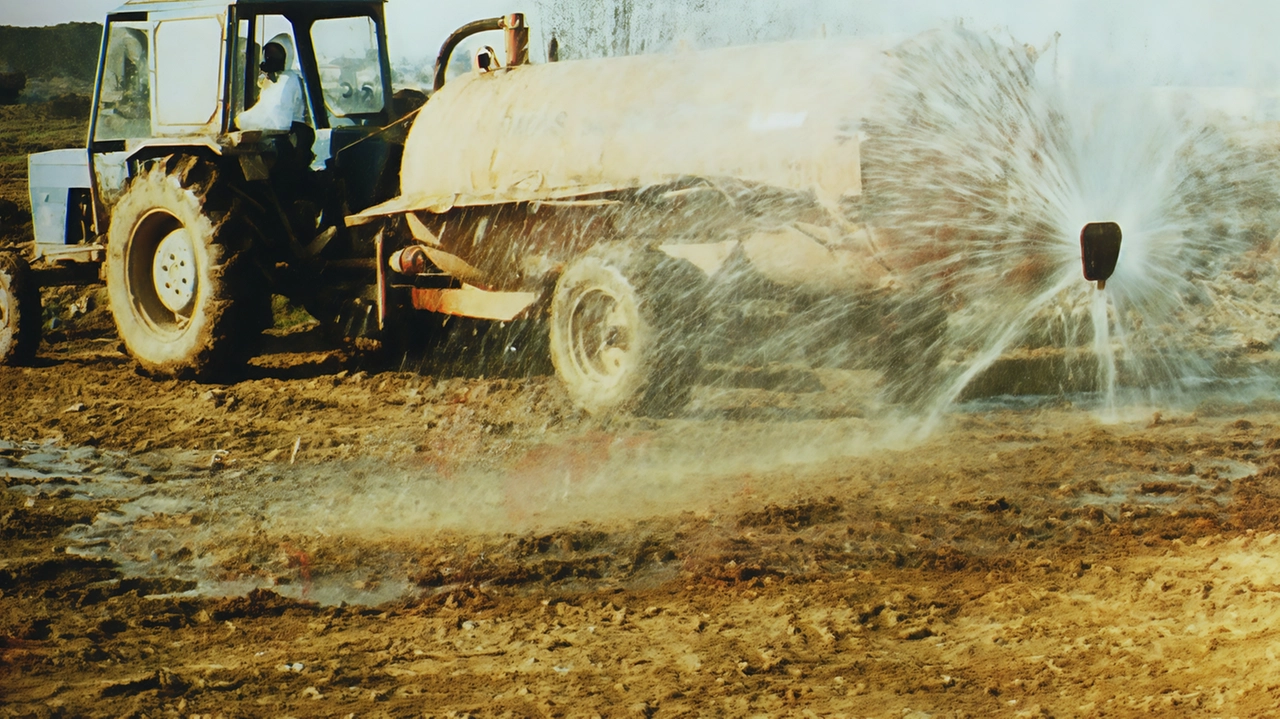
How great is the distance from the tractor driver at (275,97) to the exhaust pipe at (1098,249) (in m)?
4.67

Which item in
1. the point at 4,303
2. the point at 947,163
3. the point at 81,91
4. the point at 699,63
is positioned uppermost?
the point at 81,91

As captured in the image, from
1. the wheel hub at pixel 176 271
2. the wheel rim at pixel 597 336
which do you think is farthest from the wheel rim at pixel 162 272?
the wheel rim at pixel 597 336

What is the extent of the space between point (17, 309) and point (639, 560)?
5867 millimetres

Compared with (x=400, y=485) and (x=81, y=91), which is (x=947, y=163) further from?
(x=81, y=91)

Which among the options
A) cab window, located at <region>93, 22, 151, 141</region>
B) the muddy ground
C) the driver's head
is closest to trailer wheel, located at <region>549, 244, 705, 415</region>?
the muddy ground

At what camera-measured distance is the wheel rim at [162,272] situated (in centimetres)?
783

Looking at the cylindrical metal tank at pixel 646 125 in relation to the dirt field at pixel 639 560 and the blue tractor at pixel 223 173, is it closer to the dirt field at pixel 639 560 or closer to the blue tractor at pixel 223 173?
the blue tractor at pixel 223 173

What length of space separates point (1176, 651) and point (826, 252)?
115 inches

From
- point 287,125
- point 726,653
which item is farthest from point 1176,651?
point 287,125

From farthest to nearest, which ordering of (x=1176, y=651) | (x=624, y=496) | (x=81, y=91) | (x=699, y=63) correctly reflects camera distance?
(x=81, y=91) → (x=699, y=63) → (x=624, y=496) → (x=1176, y=651)

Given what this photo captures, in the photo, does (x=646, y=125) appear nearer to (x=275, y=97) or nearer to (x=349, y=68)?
(x=275, y=97)

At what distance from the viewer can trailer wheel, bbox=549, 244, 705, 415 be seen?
6.22 m

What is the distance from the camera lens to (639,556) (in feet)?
14.9

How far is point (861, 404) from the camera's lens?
6.93 metres
